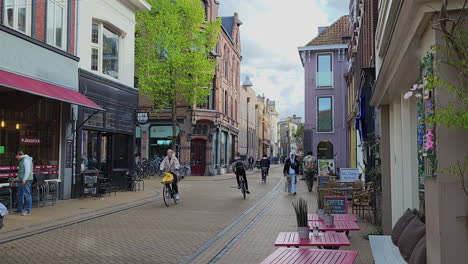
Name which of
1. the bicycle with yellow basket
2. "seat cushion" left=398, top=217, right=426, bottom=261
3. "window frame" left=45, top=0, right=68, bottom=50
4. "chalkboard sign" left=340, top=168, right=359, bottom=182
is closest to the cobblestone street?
the bicycle with yellow basket

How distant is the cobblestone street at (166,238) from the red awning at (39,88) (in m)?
3.55

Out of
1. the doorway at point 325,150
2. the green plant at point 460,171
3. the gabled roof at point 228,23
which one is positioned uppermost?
the gabled roof at point 228,23

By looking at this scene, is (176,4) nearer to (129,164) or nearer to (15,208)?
(129,164)

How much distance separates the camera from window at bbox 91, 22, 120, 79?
17205 mm

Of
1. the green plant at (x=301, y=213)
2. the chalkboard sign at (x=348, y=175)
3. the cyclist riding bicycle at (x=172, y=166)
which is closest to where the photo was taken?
the green plant at (x=301, y=213)

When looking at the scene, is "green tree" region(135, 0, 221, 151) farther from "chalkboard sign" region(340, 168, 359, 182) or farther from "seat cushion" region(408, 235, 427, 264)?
"seat cushion" region(408, 235, 427, 264)

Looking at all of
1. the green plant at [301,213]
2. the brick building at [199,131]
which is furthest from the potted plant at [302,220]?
the brick building at [199,131]

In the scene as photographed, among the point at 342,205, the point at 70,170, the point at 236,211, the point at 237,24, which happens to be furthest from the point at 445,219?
the point at 237,24

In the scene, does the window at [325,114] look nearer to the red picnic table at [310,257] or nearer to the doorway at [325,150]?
the doorway at [325,150]

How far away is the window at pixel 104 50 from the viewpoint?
17205mm

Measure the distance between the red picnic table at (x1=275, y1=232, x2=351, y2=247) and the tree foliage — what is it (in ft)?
83.6

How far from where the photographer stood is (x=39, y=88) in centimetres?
1216

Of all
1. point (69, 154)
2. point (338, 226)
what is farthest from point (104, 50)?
point (338, 226)

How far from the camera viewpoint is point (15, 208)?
1219 cm
